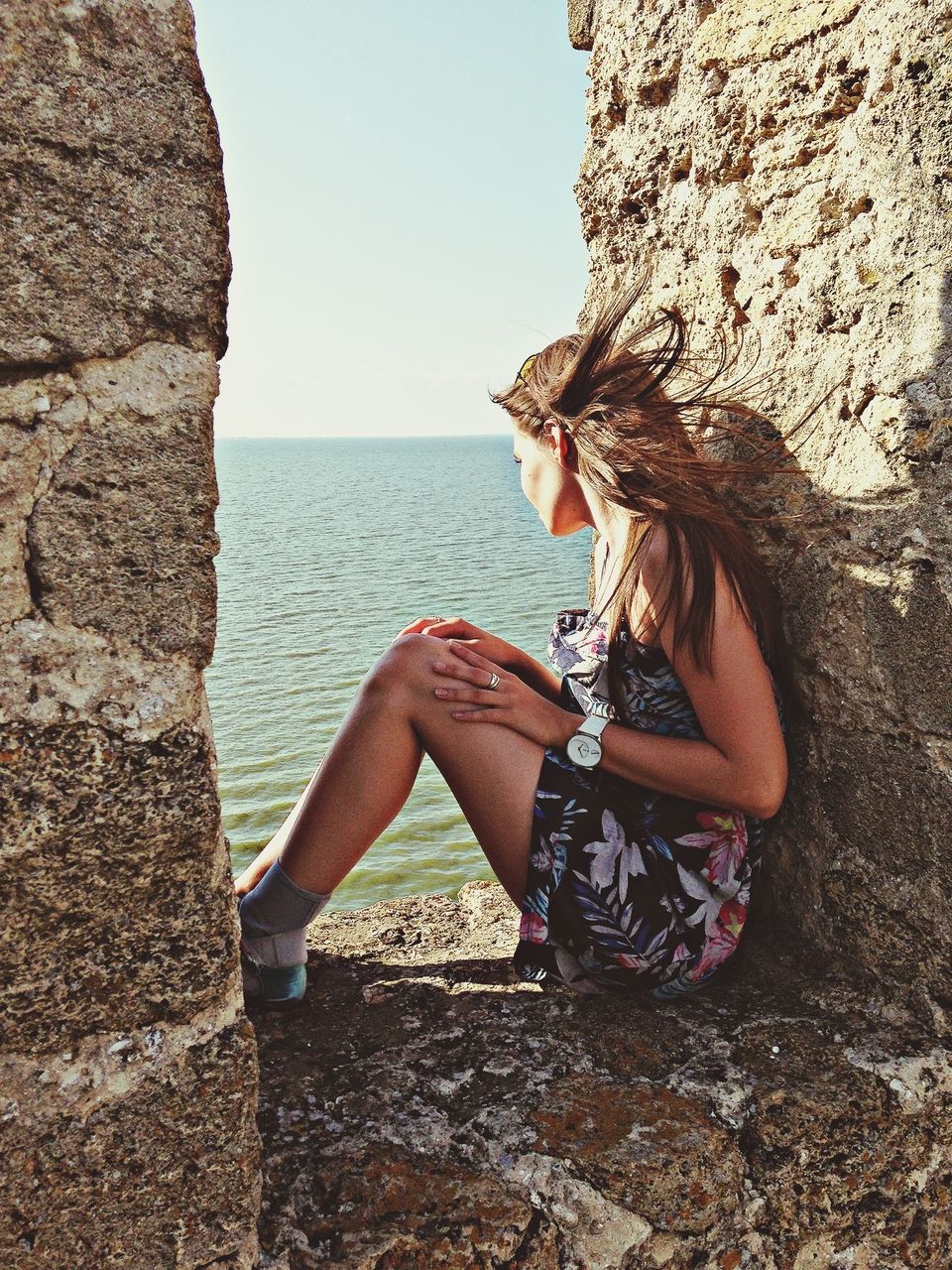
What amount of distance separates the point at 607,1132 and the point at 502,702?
2.59 feet

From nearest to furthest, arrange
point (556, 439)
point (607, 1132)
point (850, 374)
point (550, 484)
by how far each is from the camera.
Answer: point (607, 1132) → point (850, 374) → point (556, 439) → point (550, 484)

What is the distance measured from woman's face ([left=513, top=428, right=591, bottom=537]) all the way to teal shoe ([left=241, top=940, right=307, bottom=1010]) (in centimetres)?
107

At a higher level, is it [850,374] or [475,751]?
[850,374]

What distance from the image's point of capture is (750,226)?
2.10 meters

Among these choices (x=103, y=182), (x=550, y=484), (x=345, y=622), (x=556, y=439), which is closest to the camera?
(x=103, y=182)

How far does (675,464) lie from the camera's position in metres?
2.01

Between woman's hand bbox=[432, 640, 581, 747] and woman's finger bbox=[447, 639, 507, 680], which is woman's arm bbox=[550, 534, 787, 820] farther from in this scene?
woman's finger bbox=[447, 639, 507, 680]

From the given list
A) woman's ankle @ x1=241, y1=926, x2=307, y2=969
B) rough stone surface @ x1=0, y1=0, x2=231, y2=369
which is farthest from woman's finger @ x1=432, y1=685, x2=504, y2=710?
rough stone surface @ x1=0, y1=0, x2=231, y2=369

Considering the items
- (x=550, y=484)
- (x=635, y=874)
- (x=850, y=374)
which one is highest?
(x=850, y=374)

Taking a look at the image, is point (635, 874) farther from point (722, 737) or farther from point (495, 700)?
point (495, 700)

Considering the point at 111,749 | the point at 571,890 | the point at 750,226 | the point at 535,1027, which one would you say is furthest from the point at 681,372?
the point at 111,749

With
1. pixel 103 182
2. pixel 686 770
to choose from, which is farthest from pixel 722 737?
pixel 103 182

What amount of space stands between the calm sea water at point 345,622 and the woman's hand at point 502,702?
8.81ft

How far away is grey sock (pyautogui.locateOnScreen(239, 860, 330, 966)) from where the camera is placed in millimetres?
2012
